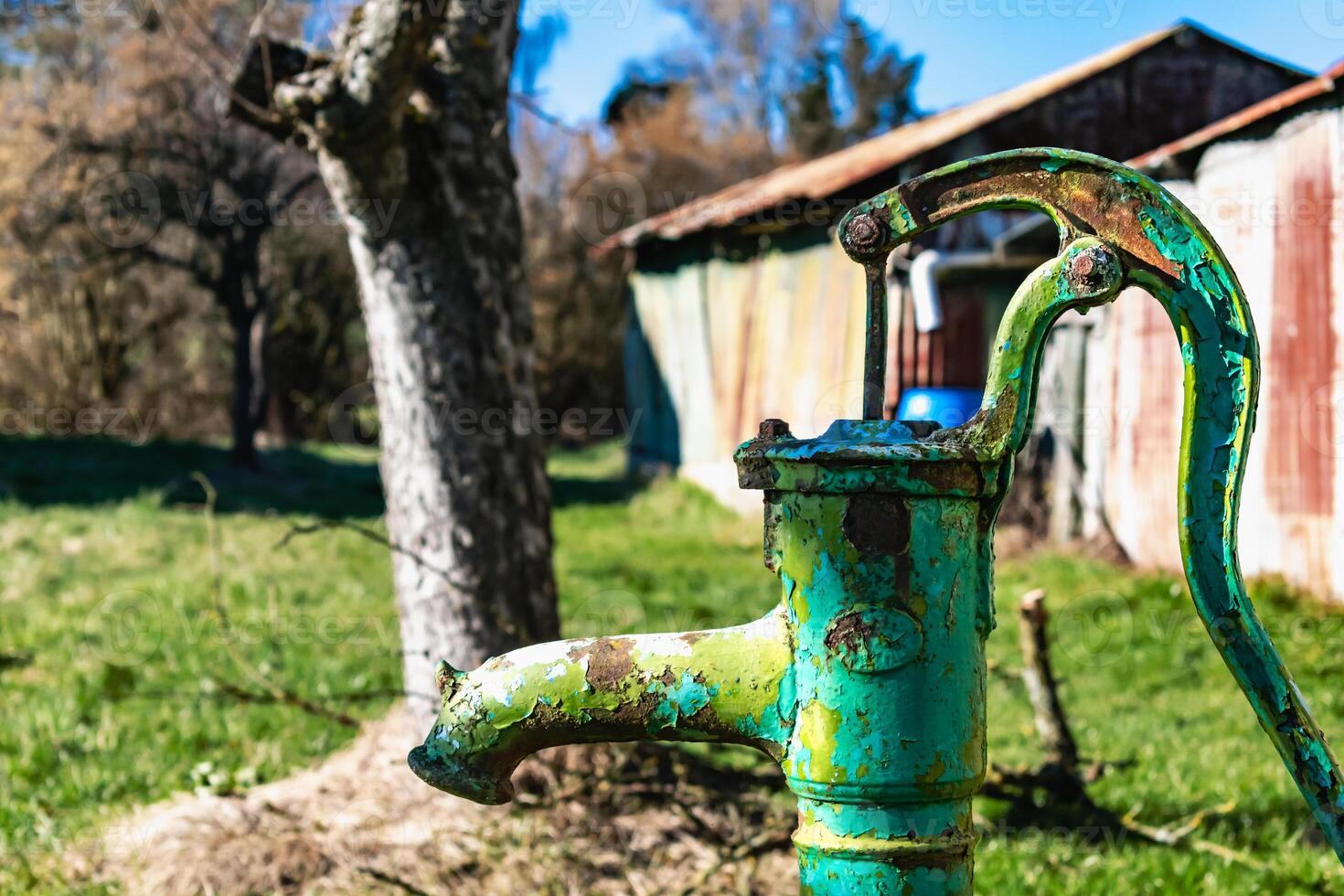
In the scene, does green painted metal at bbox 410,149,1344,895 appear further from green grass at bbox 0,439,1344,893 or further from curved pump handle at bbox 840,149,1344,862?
green grass at bbox 0,439,1344,893

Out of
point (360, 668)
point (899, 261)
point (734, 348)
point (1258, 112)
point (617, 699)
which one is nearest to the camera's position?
point (617, 699)

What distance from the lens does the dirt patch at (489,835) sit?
104 inches

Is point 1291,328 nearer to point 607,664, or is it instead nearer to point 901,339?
point 901,339

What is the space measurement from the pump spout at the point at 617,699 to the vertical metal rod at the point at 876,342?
22cm

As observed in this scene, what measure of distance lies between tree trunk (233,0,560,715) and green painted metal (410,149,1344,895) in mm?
1756

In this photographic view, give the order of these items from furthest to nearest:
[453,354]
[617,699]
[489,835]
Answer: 1. [453,354]
2. [489,835]
3. [617,699]

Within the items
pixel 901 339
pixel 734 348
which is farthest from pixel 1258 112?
pixel 734 348

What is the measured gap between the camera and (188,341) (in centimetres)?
1861

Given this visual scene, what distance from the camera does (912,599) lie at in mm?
1082

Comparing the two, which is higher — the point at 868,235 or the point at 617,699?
the point at 868,235

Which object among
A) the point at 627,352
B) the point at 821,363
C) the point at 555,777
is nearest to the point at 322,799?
the point at 555,777

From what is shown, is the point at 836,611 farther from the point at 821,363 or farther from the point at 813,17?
the point at 813,17

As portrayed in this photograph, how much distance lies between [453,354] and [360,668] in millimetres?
2171

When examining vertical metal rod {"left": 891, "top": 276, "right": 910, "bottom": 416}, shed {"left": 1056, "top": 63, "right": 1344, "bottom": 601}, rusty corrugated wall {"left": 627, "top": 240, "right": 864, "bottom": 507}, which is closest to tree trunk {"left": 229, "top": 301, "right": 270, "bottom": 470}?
rusty corrugated wall {"left": 627, "top": 240, "right": 864, "bottom": 507}
